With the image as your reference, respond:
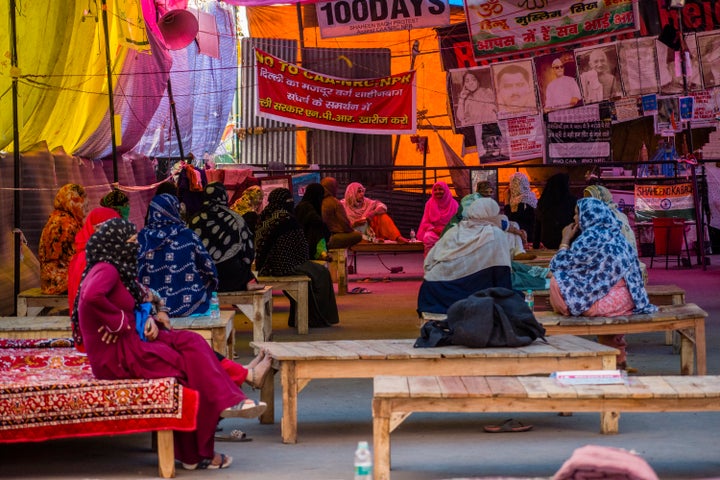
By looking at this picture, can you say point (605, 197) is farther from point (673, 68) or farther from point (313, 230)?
point (673, 68)

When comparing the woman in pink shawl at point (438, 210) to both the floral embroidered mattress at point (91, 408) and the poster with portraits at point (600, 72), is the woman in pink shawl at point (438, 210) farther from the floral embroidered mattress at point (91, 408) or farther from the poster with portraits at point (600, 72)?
the floral embroidered mattress at point (91, 408)

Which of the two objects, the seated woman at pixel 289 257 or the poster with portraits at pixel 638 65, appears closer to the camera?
the seated woman at pixel 289 257

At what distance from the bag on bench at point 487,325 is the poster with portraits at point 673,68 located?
1103 cm

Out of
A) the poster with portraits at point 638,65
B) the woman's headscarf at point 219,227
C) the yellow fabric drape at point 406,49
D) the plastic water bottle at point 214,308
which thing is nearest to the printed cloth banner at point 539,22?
the poster with portraits at point 638,65

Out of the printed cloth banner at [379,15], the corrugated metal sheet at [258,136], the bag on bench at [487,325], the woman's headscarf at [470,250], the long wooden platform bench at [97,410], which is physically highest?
the printed cloth banner at [379,15]

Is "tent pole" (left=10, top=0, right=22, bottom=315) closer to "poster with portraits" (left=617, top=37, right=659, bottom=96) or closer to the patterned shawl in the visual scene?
the patterned shawl

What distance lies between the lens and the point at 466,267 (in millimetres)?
8898

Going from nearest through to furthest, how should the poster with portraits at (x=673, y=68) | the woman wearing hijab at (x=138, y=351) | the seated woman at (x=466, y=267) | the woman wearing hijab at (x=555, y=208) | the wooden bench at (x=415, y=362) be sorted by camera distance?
the woman wearing hijab at (x=138, y=351), the wooden bench at (x=415, y=362), the seated woman at (x=466, y=267), the woman wearing hijab at (x=555, y=208), the poster with portraits at (x=673, y=68)

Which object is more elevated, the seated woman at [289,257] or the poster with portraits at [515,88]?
the poster with portraits at [515,88]

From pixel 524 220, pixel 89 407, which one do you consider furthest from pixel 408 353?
pixel 524 220

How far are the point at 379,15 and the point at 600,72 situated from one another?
3355 millimetres

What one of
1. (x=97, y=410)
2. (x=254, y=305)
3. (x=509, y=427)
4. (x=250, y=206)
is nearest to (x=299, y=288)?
(x=254, y=305)

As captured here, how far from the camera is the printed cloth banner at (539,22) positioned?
15.8m

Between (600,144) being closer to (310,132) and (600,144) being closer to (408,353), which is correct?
(310,132)
